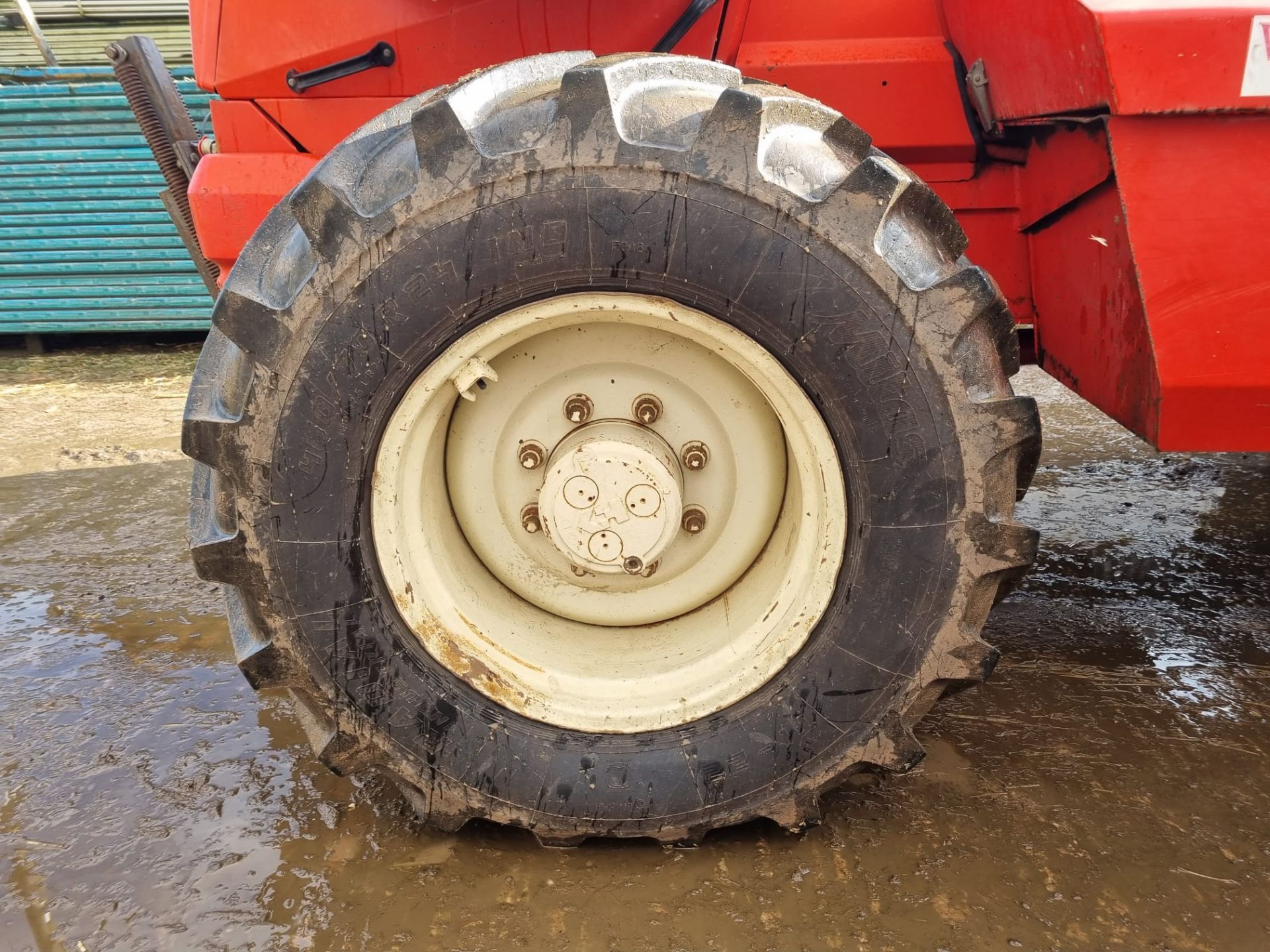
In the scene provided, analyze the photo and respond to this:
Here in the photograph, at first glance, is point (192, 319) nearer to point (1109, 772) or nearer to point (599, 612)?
point (599, 612)

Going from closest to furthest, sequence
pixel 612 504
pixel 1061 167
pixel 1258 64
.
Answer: pixel 1258 64, pixel 612 504, pixel 1061 167

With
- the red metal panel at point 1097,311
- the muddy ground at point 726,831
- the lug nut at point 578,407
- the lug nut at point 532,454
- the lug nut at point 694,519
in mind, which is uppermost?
the red metal panel at point 1097,311

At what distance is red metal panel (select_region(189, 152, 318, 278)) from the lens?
2.12m

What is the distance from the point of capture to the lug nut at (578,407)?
1860 millimetres

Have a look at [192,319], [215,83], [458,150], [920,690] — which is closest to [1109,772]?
[920,690]

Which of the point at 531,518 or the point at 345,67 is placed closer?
the point at 531,518

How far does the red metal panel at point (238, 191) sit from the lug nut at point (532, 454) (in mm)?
813

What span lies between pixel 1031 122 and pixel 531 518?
4.20 ft

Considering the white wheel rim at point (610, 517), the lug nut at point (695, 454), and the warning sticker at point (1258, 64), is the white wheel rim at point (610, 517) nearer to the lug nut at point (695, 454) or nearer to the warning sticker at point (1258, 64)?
the lug nut at point (695, 454)

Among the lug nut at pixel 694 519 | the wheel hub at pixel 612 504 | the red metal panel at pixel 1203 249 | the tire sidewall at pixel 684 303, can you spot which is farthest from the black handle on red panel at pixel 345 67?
the red metal panel at pixel 1203 249

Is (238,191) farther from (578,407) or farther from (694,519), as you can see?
(694,519)

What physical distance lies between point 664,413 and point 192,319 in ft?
19.6

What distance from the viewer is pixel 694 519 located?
1.89 m

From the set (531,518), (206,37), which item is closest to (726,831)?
(531,518)
